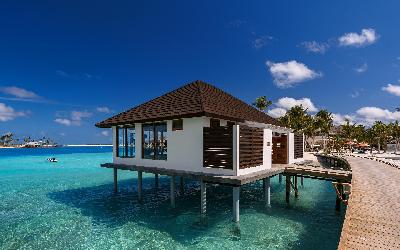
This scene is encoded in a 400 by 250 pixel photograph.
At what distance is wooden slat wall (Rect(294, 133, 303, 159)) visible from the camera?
69.7 feet

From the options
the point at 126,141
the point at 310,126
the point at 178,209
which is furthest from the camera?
the point at 310,126

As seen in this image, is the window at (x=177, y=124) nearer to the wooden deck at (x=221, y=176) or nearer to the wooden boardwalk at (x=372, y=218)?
the wooden deck at (x=221, y=176)

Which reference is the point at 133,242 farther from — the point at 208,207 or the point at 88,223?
the point at 208,207

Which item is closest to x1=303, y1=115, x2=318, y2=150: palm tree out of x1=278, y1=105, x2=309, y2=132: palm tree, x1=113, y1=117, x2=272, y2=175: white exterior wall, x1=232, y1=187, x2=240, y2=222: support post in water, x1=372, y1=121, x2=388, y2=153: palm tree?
x1=278, y1=105, x2=309, y2=132: palm tree

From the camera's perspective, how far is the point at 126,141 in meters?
19.4

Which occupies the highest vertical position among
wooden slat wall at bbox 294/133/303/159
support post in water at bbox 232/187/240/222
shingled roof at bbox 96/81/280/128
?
shingled roof at bbox 96/81/280/128

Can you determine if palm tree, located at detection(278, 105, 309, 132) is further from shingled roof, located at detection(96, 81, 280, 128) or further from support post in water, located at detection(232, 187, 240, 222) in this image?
support post in water, located at detection(232, 187, 240, 222)

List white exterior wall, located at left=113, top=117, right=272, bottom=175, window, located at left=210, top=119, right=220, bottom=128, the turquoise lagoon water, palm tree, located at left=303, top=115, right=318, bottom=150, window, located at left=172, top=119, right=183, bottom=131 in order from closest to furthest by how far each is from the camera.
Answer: the turquoise lagoon water < white exterior wall, located at left=113, top=117, right=272, bottom=175 < window, located at left=210, top=119, right=220, bottom=128 < window, located at left=172, top=119, right=183, bottom=131 < palm tree, located at left=303, top=115, right=318, bottom=150

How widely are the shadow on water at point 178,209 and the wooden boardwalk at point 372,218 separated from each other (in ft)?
7.91

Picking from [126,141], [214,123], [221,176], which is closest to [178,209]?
[221,176]

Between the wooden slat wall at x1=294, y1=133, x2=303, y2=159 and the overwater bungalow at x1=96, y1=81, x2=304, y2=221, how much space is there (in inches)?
11.8

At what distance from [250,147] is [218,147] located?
72.4 inches

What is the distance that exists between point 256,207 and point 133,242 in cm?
860

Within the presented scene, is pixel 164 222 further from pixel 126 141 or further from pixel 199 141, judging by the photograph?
pixel 126 141
